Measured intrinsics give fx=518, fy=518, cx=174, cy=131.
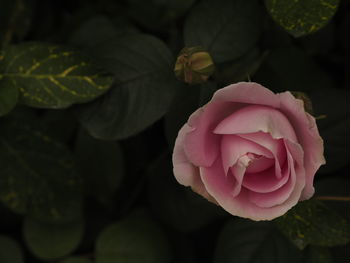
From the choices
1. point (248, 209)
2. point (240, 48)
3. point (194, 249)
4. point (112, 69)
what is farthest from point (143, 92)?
point (194, 249)

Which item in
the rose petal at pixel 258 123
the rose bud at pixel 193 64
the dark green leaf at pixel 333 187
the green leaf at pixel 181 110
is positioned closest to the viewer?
the rose petal at pixel 258 123

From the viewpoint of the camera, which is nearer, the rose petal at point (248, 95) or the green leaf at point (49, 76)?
the rose petal at point (248, 95)

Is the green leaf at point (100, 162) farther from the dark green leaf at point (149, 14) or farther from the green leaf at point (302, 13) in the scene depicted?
the green leaf at point (302, 13)

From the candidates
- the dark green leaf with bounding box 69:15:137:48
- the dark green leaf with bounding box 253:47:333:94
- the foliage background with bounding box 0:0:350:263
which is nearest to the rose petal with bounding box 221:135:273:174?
the foliage background with bounding box 0:0:350:263

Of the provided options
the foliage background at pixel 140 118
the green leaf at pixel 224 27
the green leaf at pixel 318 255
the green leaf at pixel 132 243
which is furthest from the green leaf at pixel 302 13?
the green leaf at pixel 132 243

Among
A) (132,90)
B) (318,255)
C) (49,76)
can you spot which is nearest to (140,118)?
(132,90)

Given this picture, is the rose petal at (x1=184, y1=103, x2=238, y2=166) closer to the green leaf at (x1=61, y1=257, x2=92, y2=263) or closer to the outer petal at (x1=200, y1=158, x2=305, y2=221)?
the outer petal at (x1=200, y1=158, x2=305, y2=221)

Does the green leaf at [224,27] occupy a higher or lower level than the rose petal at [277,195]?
higher
